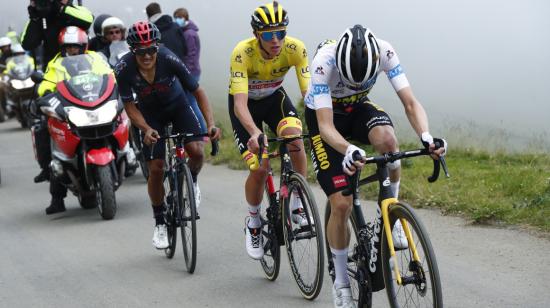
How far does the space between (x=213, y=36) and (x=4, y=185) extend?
30.5ft

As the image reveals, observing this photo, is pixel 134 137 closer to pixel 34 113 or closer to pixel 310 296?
pixel 34 113

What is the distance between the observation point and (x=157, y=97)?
8.12 m

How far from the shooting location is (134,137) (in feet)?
40.0

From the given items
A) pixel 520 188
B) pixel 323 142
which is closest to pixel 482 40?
pixel 520 188

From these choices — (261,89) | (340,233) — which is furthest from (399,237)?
(261,89)

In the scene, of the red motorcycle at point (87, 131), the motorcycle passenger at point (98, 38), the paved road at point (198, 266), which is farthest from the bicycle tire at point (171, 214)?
the motorcycle passenger at point (98, 38)

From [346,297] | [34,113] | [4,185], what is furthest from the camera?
[4,185]

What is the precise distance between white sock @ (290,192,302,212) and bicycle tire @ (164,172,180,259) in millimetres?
1443

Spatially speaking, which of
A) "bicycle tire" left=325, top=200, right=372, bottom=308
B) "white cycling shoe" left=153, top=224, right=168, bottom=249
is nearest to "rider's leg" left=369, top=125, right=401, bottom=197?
"bicycle tire" left=325, top=200, right=372, bottom=308

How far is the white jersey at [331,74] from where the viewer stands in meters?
5.70

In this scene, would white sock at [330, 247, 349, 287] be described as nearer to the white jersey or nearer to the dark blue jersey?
the white jersey

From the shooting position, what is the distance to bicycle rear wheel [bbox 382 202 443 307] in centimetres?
473

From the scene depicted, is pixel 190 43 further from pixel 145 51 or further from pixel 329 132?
pixel 329 132

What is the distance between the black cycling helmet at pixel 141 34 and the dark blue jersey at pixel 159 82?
261mm
